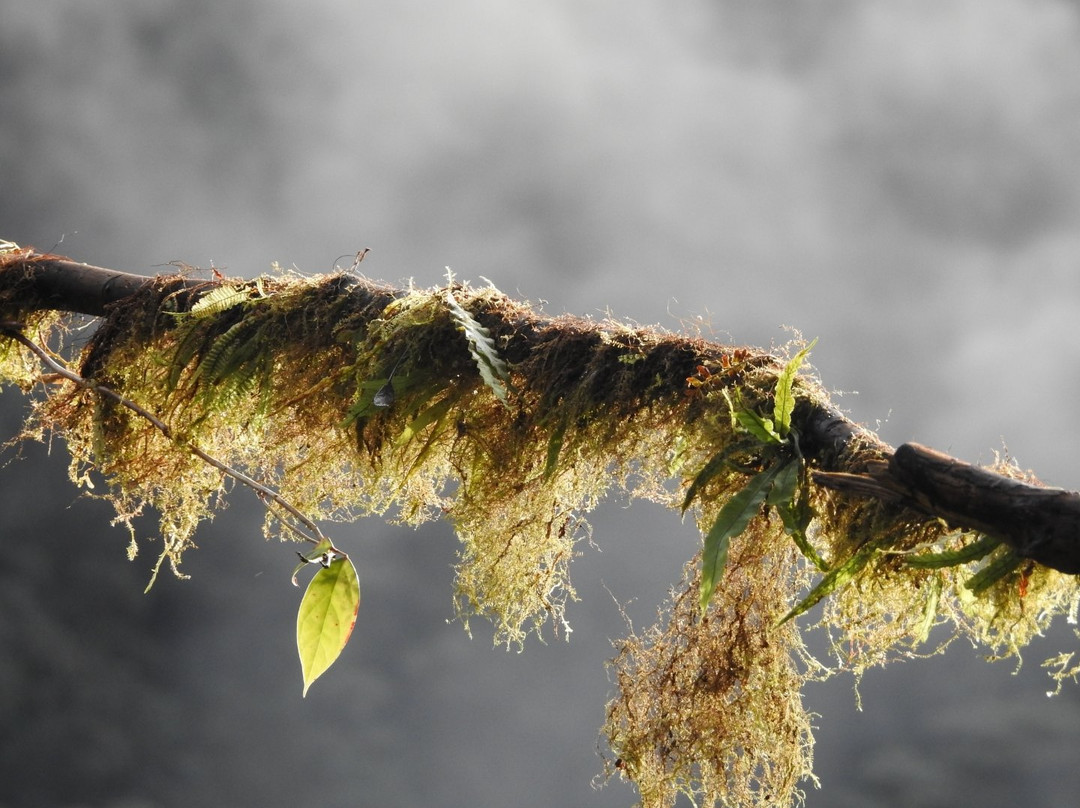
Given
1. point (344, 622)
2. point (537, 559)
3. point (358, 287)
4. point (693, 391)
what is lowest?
point (344, 622)

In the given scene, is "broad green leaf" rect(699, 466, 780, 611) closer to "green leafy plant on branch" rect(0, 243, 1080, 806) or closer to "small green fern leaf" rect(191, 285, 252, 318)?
"green leafy plant on branch" rect(0, 243, 1080, 806)

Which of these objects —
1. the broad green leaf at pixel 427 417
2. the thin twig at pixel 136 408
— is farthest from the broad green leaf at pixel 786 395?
the thin twig at pixel 136 408

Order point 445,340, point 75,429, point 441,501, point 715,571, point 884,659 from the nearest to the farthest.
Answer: point 715,571 < point 884,659 < point 445,340 < point 441,501 < point 75,429

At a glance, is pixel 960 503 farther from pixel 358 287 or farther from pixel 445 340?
pixel 358 287

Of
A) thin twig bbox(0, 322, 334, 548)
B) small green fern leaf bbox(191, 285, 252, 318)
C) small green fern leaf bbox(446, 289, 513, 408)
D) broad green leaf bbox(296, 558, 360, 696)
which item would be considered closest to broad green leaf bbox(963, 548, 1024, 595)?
small green fern leaf bbox(446, 289, 513, 408)

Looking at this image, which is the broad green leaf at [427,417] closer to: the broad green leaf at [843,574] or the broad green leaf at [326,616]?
the broad green leaf at [326,616]

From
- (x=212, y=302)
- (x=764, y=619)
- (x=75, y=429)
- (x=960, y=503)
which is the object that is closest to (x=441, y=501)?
(x=212, y=302)

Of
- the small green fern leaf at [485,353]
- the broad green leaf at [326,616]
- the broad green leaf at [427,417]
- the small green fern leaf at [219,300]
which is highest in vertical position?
the small green fern leaf at [219,300]

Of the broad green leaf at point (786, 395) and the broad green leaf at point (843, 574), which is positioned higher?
the broad green leaf at point (786, 395)
